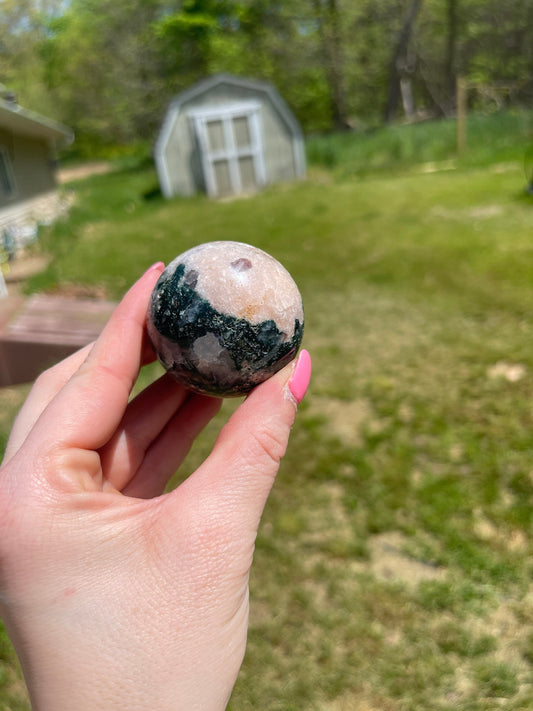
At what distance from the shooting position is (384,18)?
22750 mm

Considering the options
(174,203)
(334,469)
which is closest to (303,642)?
(334,469)

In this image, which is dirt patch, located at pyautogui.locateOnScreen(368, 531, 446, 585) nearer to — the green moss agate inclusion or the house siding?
→ the green moss agate inclusion

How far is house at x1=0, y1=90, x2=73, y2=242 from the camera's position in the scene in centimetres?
1312

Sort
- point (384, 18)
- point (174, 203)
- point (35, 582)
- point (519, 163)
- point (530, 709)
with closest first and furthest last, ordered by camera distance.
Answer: point (35, 582) < point (530, 709) < point (519, 163) < point (174, 203) < point (384, 18)

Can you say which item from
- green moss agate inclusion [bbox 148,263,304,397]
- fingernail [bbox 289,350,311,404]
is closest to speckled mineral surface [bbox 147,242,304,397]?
green moss agate inclusion [bbox 148,263,304,397]

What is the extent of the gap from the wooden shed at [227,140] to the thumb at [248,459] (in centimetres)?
1351

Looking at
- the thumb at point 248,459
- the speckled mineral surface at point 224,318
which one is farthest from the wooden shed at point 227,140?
the thumb at point 248,459

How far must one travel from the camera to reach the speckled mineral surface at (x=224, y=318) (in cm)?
194

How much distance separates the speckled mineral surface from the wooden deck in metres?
2.97

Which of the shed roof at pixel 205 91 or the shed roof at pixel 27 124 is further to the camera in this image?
the shed roof at pixel 205 91

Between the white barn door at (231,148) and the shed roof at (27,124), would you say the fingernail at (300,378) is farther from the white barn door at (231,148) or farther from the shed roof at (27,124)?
the white barn door at (231,148)

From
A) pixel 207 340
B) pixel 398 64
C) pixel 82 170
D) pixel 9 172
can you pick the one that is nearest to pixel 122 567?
pixel 207 340

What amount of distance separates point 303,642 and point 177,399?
1.47 m

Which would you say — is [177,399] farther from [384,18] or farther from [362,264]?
[384,18]
